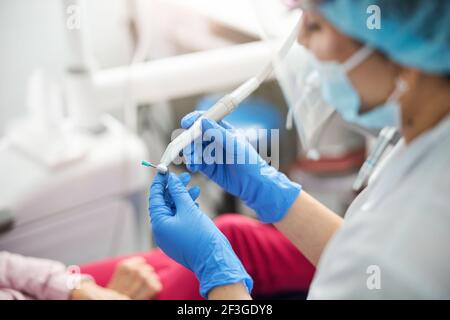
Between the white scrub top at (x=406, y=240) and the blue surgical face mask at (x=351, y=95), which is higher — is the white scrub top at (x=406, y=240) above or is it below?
below

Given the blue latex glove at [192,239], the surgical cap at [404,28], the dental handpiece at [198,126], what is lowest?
the blue latex glove at [192,239]

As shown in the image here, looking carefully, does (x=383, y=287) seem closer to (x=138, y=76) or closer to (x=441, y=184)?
(x=441, y=184)

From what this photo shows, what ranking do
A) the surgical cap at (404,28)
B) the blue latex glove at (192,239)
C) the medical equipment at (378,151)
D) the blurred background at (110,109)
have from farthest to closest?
the blurred background at (110,109), the medical equipment at (378,151), the blue latex glove at (192,239), the surgical cap at (404,28)

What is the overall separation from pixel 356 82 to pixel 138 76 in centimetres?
72

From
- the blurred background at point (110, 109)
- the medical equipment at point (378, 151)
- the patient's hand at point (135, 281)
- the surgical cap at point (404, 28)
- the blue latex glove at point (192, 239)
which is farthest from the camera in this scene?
the blurred background at point (110, 109)

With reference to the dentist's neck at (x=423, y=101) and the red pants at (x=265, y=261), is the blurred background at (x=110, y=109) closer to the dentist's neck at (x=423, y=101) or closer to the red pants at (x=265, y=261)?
the red pants at (x=265, y=261)

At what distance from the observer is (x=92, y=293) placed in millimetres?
984

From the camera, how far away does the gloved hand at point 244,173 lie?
88cm

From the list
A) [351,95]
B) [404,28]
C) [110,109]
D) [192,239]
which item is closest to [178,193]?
[192,239]

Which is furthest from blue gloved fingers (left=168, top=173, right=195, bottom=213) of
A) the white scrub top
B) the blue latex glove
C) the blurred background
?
the blurred background

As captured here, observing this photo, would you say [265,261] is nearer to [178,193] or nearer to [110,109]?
[178,193]

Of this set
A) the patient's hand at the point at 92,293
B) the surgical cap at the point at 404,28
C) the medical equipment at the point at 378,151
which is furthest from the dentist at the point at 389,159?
the patient's hand at the point at 92,293

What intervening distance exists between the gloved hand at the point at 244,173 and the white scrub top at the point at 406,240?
0.21 m

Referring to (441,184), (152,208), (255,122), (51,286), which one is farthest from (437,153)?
(255,122)
